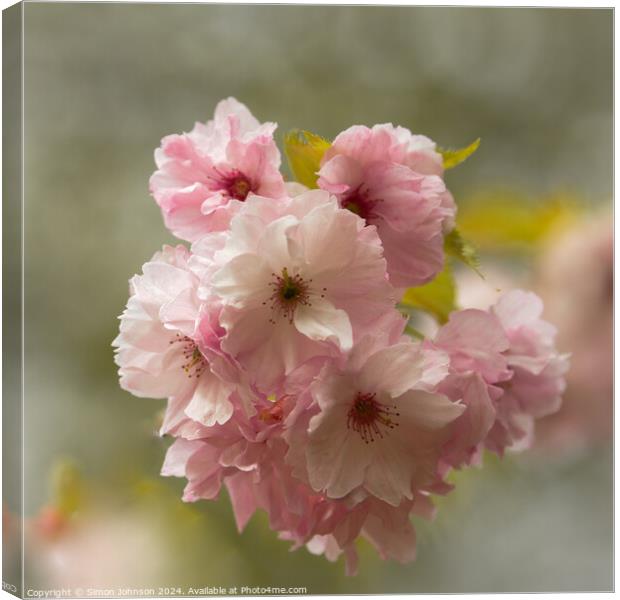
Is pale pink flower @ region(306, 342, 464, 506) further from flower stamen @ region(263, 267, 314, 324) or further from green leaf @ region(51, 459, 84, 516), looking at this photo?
green leaf @ region(51, 459, 84, 516)

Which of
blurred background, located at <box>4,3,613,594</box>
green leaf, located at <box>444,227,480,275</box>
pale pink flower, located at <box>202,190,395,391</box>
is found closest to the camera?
pale pink flower, located at <box>202,190,395,391</box>

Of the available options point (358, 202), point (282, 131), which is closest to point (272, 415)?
point (358, 202)

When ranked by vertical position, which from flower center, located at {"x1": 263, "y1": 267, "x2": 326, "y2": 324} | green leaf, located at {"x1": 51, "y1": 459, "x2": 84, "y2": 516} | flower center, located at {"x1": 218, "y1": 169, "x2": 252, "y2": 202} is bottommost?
green leaf, located at {"x1": 51, "y1": 459, "x2": 84, "y2": 516}

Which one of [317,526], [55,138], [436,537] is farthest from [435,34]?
[317,526]

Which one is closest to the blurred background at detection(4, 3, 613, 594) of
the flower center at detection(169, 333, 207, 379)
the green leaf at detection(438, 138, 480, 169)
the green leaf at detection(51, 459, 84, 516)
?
the green leaf at detection(51, 459, 84, 516)

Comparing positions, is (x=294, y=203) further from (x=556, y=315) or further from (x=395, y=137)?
(x=556, y=315)

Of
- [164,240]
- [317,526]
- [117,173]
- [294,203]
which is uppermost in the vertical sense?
[117,173]

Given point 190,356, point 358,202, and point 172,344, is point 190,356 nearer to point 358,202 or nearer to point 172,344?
point 172,344
